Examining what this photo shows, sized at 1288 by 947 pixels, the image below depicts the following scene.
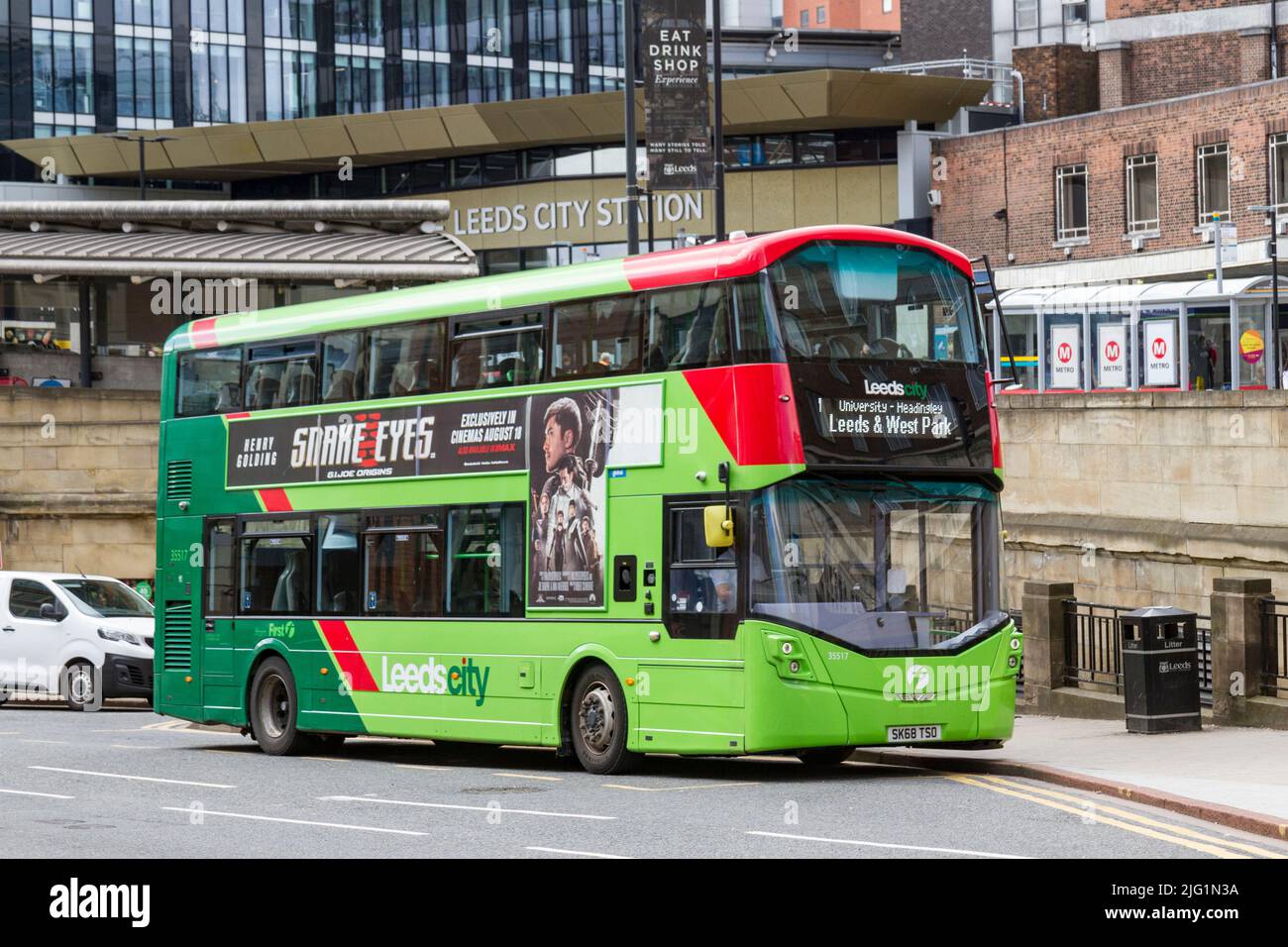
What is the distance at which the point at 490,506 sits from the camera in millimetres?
17062

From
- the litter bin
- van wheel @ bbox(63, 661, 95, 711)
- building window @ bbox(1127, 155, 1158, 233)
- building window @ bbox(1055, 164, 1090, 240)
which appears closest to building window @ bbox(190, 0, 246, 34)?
building window @ bbox(1055, 164, 1090, 240)

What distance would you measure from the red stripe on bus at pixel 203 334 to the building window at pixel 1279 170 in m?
29.8

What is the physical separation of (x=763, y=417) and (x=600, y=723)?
3.13 metres

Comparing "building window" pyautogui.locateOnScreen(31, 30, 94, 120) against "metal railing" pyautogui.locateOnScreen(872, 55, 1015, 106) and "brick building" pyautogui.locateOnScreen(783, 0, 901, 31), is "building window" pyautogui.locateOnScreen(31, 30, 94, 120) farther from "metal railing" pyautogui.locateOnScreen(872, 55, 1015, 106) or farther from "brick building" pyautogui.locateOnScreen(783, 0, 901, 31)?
"brick building" pyautogui.locateOnScreen(783, 0, 901, 31)

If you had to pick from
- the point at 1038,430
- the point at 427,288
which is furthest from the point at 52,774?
the point at 1038,430

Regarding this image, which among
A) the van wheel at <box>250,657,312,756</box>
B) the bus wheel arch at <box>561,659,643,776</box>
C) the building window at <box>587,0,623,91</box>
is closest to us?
the bus wheel arch at <box>561,659,643,776</box>

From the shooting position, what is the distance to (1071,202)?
163 feet

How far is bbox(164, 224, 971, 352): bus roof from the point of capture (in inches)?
589

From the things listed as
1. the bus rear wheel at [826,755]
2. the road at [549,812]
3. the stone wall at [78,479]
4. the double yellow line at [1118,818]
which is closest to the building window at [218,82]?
the stone wall at [78,479]

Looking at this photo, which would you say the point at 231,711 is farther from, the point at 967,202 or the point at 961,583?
the point at 967,202

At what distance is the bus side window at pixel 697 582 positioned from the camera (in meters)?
14.9

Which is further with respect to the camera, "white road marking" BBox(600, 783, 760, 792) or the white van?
the white van

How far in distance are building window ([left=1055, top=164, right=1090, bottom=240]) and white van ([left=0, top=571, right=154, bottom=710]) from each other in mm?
29498

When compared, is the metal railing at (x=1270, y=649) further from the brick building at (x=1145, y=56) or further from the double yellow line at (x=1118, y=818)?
the brick building at (x=1145, y=56)
